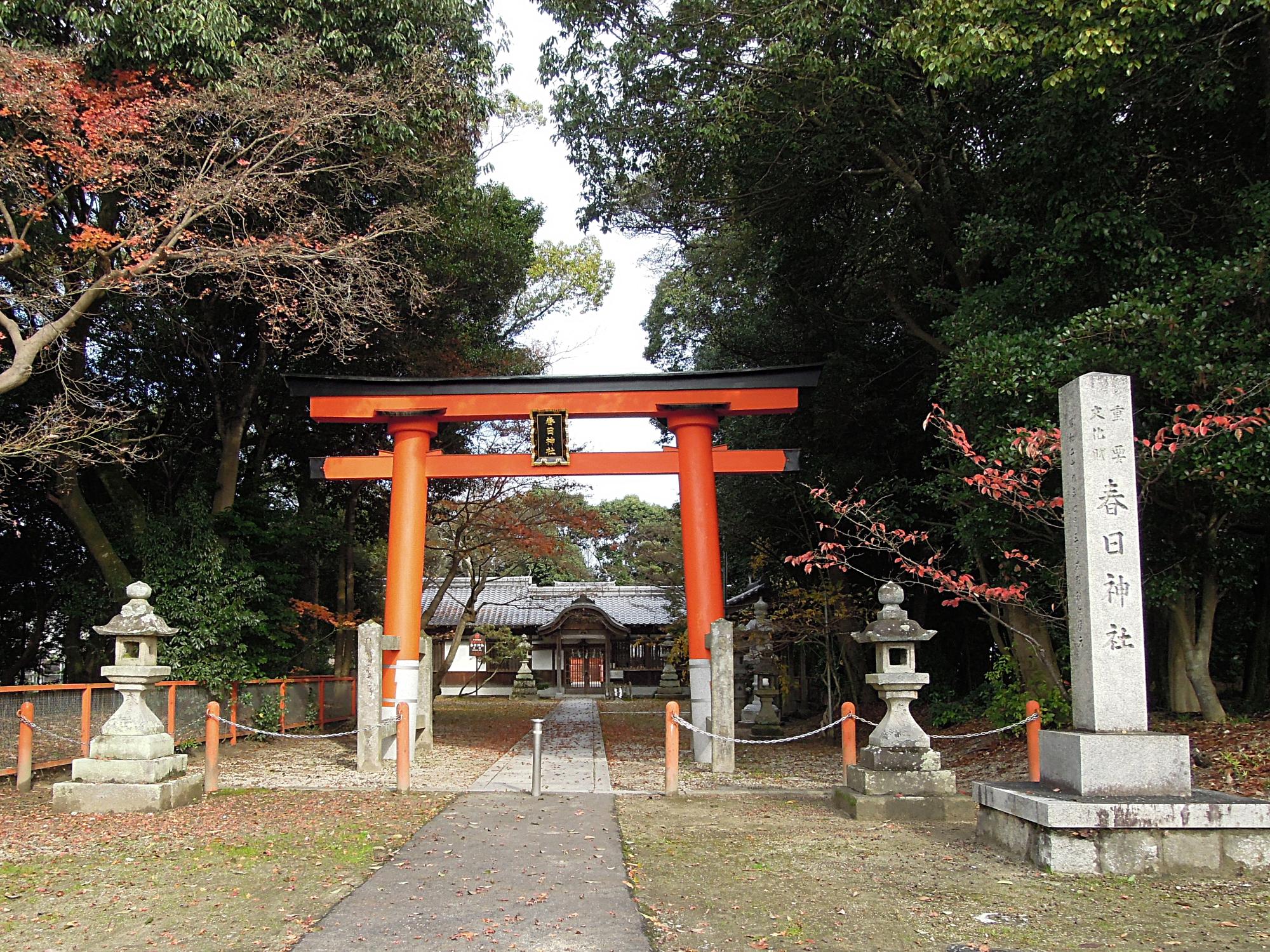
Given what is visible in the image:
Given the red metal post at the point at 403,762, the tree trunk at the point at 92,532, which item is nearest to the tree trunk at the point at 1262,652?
the red metal post at the point at 403,762

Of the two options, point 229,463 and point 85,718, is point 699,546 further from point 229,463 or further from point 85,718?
point 229,463

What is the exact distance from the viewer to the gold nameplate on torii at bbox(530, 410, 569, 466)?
13.6 m

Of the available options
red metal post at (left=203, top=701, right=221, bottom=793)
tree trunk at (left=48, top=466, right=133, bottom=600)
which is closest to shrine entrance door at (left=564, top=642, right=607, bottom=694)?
tree trunk at (left=48, top=466, right=133, bottom=600)

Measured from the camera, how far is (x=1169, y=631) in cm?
1257

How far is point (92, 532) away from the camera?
14.3 meters

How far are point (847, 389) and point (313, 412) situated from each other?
9.41 meters

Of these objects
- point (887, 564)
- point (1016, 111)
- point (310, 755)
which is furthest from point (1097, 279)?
point (310, 755)

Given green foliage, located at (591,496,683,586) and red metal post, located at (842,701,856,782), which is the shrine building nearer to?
green foliage, located at (591,496,683,586)

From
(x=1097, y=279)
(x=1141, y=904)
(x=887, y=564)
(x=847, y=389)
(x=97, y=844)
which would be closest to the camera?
(x=1141, y=904)

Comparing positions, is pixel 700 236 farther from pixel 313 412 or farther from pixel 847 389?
pixel 313 412

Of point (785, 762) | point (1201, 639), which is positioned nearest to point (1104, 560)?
point (1201, 639)

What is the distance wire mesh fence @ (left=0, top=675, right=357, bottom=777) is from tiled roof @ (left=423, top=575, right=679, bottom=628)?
17439 millimetres

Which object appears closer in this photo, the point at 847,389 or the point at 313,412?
the point at 313,412

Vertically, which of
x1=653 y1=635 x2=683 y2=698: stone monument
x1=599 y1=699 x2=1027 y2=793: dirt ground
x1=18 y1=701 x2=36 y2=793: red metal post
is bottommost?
x1=653 y1=635 x2=683 y2=698: stone monument
